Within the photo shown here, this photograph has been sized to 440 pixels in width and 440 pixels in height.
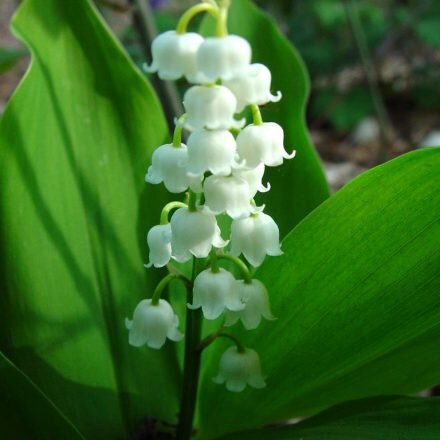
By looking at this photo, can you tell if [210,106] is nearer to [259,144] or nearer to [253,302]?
[259,144]

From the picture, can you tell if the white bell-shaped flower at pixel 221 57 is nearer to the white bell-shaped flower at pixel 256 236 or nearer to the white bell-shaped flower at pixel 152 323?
the white bell-shaped flower at pixel 256 236

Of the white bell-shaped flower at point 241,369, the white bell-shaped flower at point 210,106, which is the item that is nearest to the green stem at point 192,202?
the white bell-shaped flower at point 210,106

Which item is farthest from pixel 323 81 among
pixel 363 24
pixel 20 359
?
pixel 20 359

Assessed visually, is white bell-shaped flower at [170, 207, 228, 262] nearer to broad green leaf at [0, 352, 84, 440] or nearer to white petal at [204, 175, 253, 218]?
white petal at [204, 175, 253, 218]

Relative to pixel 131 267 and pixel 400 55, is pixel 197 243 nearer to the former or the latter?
pixel 131 267

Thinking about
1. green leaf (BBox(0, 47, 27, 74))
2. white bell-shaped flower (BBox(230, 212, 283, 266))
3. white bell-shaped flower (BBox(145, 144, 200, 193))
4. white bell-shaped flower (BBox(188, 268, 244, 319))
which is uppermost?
green leaf (BBox(0, 47, 27, 74))

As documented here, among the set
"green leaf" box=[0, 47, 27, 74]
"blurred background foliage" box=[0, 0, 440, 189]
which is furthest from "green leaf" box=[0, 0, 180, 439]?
"blurred background foliage" box=[0, 0, 440, 189]
